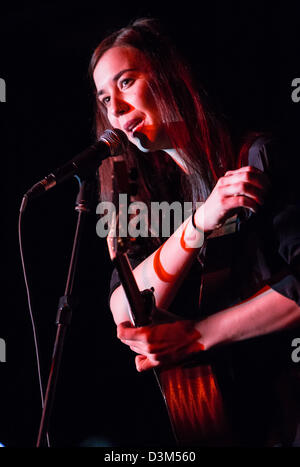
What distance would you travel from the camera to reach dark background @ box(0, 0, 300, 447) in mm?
1918

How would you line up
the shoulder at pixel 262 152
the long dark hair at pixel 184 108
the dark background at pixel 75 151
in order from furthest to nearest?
the dark background at pixel 75 151 < the long dark hair at pixel 184 108 < the shoulder at pixel 262 152

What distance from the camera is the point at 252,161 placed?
134 cm

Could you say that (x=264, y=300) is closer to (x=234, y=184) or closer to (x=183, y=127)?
(x=234, y=184)

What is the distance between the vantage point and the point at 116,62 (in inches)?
65.7

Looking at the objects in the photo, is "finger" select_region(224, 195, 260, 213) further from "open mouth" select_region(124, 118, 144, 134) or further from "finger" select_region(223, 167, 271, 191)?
"open mouth" select_region(124, 118, 144, 134)

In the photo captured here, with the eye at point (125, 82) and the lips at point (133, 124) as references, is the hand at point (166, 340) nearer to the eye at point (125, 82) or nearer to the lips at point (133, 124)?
the lips at point (133, 124)

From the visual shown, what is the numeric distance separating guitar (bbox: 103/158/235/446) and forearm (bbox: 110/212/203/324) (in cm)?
10

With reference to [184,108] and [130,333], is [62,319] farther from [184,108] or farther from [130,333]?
[184,108]

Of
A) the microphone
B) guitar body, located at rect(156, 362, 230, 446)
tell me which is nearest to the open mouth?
the microphone

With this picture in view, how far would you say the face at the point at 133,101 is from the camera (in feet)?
5.39

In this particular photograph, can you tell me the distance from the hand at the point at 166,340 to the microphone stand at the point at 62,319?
229 mm

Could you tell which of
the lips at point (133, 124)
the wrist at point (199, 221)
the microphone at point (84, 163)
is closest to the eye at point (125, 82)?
the lips at point (133, 124)

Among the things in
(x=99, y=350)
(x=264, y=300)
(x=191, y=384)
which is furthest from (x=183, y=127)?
(x=99, y=350)

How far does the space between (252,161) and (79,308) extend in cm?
135
